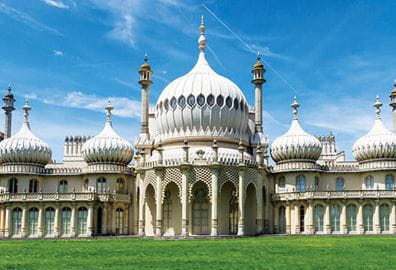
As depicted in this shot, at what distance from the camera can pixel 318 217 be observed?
187 feet

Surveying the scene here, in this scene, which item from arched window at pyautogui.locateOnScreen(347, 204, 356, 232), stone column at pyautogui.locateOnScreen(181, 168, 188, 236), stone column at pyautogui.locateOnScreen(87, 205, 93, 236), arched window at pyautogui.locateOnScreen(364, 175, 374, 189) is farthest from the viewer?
arched window at pyautogui.locateOnScreen(364, 175, 374, 189)

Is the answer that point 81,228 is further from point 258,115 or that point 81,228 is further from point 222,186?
point 258,115

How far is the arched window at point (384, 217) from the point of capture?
5575 centimetres

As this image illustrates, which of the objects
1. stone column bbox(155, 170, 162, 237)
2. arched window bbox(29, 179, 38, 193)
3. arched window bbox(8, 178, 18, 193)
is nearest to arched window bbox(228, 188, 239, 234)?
stone column bbox(155, 170, 162, 237)

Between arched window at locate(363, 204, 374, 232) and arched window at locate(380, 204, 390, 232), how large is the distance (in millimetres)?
1005

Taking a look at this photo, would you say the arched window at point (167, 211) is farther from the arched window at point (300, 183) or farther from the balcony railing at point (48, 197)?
the arched window at point (300, 183)

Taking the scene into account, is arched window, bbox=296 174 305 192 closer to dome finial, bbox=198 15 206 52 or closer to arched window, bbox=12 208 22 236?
dome finial, bbox=198 15 206 52

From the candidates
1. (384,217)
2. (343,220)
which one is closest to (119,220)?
(343,220)

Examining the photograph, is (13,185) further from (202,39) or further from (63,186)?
(202,39)

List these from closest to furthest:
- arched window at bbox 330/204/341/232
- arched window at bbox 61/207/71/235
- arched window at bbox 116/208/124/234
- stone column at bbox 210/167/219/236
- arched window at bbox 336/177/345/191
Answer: stone column at bbox 210/167/219/236 < arched window at bbox 330/204/341/232 < arched window at bbox 61/207/71/235 < arched window at bbox 116/208/124/234 < arched window at bbox 336/177/345/191

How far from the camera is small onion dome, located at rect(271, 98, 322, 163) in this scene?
2382 inches

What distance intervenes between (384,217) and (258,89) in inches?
806

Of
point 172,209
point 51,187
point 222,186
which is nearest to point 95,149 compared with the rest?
point 51,187

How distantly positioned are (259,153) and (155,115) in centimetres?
1257
